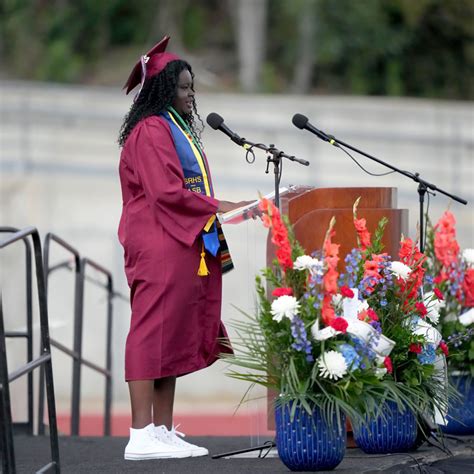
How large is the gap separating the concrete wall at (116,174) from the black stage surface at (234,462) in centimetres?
82

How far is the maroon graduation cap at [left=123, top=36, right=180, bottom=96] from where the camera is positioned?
17.2 feet

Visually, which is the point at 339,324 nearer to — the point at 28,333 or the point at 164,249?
the point at 164,249

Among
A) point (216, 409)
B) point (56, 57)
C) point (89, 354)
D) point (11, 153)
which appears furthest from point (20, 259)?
point (56, 57)

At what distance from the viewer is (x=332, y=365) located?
436cm

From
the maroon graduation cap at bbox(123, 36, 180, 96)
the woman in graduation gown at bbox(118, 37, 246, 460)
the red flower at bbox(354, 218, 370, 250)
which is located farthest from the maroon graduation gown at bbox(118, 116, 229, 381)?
the red flower at bbox(354, 218, 370, 250)

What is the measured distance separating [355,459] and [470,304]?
1364 mm

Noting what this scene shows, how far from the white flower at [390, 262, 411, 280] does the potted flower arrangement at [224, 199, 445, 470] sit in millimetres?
121

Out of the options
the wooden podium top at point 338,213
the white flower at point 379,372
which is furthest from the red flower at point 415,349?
the wooden podium top at point 338,213

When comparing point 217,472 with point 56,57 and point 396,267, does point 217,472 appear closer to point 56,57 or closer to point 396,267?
point 396,267

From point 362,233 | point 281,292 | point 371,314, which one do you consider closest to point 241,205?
point 362,233

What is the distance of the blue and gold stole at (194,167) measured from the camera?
523 centimetres

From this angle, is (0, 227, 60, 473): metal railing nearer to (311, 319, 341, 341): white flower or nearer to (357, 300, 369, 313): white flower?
(311, 319, 341, 341): white flower

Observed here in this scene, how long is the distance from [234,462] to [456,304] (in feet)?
5.24

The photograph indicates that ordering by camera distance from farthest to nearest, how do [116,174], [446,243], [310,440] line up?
[116,174] < [446,243] < [310,440]
